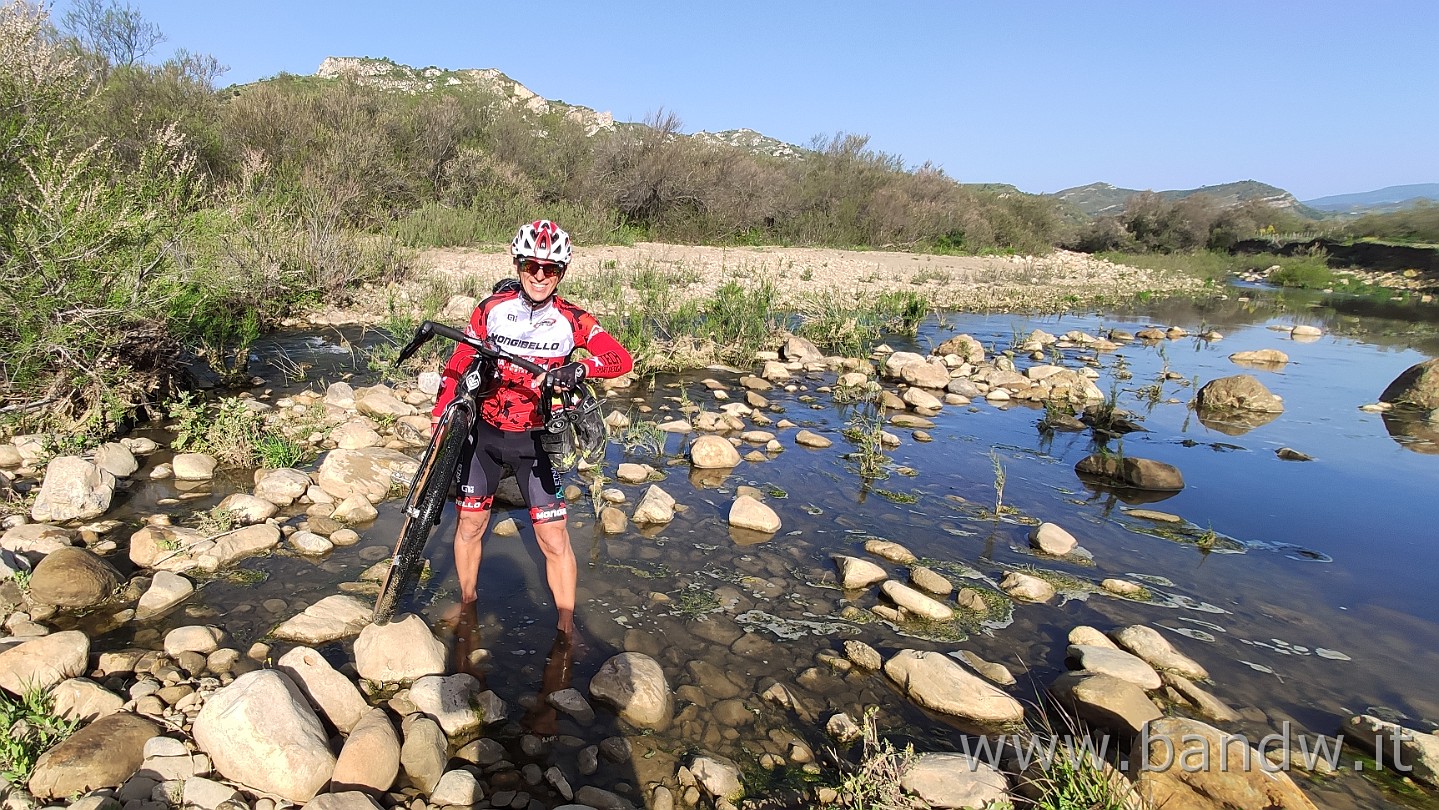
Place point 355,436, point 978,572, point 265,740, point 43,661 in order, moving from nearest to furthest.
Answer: point 265,740 < point 43,661 < point 978,572 < point 355,436

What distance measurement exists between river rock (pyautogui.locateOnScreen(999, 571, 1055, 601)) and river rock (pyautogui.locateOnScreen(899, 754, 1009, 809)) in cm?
224

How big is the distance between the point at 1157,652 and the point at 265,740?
201 inches

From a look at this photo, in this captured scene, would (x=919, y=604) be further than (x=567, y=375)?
Yes

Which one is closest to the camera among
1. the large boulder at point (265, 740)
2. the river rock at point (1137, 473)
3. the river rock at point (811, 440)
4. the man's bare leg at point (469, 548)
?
the large boulder at point (265, 740)

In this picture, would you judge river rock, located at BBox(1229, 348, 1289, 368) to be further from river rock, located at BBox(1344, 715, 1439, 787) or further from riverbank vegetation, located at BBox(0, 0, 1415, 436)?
river rock, located at BBox(1344, 715, 1439, 787)

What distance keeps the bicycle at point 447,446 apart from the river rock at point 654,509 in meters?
2.27

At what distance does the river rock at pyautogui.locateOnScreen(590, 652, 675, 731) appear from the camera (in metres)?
3.77

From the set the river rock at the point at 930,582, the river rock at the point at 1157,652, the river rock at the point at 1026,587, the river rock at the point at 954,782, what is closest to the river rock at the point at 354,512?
the river rock at the point at 930,582

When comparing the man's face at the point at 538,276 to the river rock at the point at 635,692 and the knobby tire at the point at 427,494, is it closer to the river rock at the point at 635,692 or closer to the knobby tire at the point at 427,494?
the knobby tire at the point at 427,494

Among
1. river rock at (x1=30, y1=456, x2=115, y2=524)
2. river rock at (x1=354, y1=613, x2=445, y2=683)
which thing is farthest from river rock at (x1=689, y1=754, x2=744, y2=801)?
river rock at (x1=30, y1=456, x2=115, y2=524)

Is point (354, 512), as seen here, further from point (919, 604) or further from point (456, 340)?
point (919, 604)

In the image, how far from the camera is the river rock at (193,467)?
6.20m

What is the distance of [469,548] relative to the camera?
4500mm

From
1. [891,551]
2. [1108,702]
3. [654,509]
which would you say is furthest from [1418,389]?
[654,509]
